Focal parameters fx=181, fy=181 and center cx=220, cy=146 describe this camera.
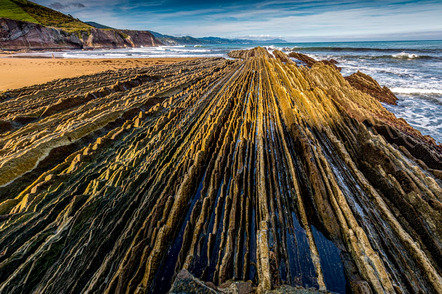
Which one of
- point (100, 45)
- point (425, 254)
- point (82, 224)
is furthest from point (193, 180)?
point (100, 45)

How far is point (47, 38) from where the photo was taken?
7050cm

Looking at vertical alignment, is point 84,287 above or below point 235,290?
below

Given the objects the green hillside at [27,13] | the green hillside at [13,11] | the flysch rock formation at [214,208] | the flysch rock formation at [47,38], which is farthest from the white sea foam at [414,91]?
the green hillside at [13,11]

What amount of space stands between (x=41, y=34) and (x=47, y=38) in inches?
73.3

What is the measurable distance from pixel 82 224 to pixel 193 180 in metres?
2.88

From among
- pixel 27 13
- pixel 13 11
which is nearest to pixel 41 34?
pixel 27 13

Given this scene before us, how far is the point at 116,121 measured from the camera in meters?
8.83

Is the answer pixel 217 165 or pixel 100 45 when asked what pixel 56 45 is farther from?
pixel 217 165

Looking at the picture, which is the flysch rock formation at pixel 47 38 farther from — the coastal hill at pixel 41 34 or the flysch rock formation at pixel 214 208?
the flysch rock formation at pixel 214 208

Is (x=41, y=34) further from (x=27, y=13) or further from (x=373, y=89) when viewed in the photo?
(x=373, y=89)

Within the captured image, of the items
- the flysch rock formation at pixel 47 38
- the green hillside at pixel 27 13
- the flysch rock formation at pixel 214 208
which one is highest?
the green hillside at pixel 27 13

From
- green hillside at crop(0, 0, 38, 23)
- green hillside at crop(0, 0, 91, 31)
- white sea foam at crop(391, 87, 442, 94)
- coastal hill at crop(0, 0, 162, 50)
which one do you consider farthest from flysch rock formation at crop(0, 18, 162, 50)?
white sea foam at crop(391, 87, 442, 94)

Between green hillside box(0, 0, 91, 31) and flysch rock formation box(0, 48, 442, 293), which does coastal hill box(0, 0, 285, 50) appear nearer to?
green hillside box(0, 0, 91, 31)

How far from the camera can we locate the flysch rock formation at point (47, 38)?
63.7 metres
